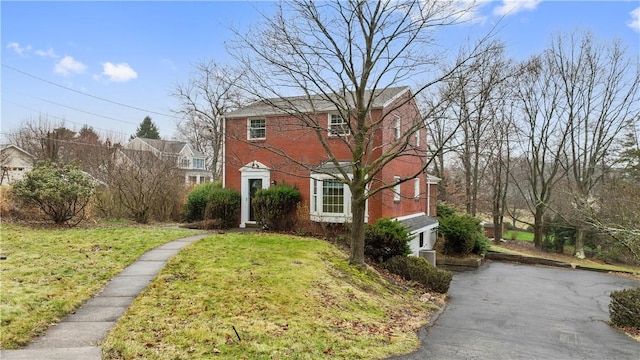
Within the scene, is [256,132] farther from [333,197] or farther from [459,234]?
[459,234]

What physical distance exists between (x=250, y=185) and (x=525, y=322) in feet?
40.3

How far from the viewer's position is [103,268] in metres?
8.17

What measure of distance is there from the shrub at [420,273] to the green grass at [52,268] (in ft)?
23.3

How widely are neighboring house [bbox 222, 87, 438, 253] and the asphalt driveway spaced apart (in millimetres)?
3704

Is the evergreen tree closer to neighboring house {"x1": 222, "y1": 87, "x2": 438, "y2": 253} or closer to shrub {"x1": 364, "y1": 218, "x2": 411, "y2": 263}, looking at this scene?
neighboring house {"x1": 222, "y1": 87, "x2": 438, "y2": 253}

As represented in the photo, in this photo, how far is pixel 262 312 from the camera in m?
6.55

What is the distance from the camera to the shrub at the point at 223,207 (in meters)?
17.3

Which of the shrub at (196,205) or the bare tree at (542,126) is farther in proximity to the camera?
the bare tree at (542,126)

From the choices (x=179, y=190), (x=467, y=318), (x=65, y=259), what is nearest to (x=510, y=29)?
(x=467, y=318)

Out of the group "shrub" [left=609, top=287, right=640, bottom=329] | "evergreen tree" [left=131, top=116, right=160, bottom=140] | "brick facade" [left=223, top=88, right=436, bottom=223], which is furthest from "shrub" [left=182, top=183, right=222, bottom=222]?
"evergreen tree" [left=131, top=116, right=160, bottom=140]

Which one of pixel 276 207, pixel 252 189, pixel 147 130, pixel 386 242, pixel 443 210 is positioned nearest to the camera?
pixel 386 242

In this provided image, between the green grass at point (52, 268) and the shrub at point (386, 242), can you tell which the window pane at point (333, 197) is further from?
the green grass at point (52, 268)

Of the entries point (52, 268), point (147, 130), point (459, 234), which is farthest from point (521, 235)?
point (147, 130)

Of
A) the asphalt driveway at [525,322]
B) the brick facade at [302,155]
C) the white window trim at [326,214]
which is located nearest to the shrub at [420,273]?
the asphalt driveway at [525,322]
